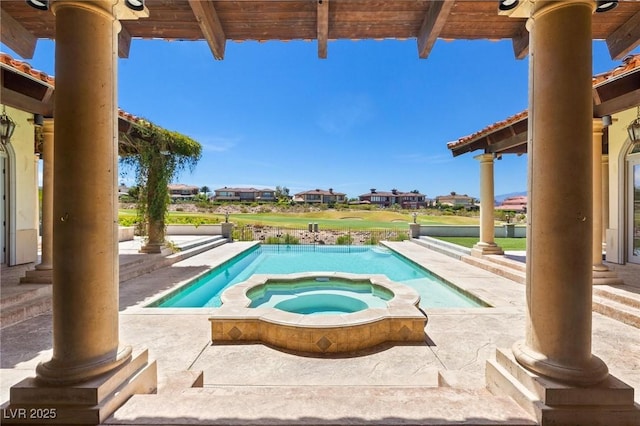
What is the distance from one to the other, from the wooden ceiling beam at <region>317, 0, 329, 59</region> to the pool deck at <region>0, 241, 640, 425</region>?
3.39 meters

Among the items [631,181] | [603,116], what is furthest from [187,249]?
[631,181]

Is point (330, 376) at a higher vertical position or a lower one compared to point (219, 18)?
lower

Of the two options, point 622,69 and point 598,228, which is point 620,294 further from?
point 622,69

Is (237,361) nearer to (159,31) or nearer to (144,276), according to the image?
(159,31)

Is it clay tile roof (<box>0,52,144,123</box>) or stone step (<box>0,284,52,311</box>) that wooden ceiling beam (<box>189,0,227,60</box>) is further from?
stone step (<box>0,284,52,311</box>)

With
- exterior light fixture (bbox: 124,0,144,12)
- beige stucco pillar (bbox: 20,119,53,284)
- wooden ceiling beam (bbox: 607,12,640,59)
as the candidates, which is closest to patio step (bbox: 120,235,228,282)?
beige stucco pillar (bbox: 20,119,53,284)

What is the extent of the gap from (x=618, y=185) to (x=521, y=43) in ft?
28.4

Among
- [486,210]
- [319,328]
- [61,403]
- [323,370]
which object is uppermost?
[486,210]

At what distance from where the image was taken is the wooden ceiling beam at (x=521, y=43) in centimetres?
321

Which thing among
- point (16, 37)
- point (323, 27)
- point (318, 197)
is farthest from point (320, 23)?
point (318, 197)

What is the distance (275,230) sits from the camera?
21172 millimetres

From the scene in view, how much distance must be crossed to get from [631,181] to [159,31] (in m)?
11.9

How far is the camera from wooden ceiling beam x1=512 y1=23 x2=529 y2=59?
10.5 feet

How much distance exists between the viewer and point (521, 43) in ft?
10.7
